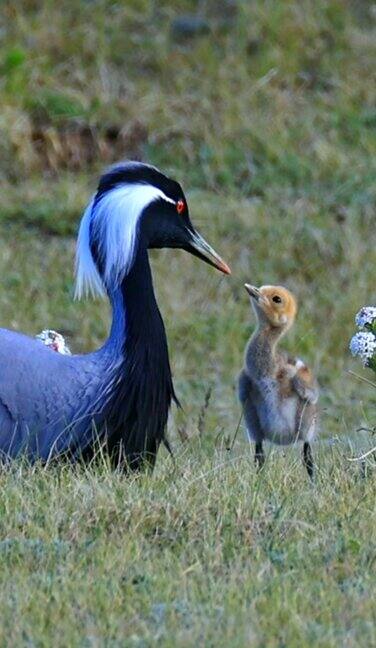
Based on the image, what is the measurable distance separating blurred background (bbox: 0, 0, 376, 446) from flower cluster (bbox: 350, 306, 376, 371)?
2.98m

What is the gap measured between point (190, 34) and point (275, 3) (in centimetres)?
71

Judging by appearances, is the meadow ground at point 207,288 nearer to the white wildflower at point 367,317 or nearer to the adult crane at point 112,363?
the adult crane at point 112,363

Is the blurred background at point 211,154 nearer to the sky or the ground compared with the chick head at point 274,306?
nearer to the ground

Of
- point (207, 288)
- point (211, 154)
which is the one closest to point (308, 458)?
point (207, 288)

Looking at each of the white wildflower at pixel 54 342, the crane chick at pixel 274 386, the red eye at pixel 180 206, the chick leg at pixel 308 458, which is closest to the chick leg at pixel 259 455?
the crane chick at pixel 274 386

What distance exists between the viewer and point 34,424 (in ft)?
20.1

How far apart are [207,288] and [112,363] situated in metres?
4.49

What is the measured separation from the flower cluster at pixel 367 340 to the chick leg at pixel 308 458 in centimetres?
41

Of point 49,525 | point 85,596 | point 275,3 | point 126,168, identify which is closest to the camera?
point 85,596

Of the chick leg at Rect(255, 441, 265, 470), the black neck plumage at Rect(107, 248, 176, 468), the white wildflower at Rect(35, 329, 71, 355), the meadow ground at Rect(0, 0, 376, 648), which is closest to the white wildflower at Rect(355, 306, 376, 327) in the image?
the meadow ground at Rect(0, 0, 376, 648)

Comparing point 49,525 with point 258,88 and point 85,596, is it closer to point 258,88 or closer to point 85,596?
point 85,596

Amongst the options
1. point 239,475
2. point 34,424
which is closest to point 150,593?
point 239,475

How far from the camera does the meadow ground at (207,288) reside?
175 inches

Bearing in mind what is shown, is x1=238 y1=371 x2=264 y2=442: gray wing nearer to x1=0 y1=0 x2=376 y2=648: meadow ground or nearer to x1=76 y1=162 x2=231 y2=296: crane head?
x1=0 y1=0 x2=376 y2=648: meadow ground
